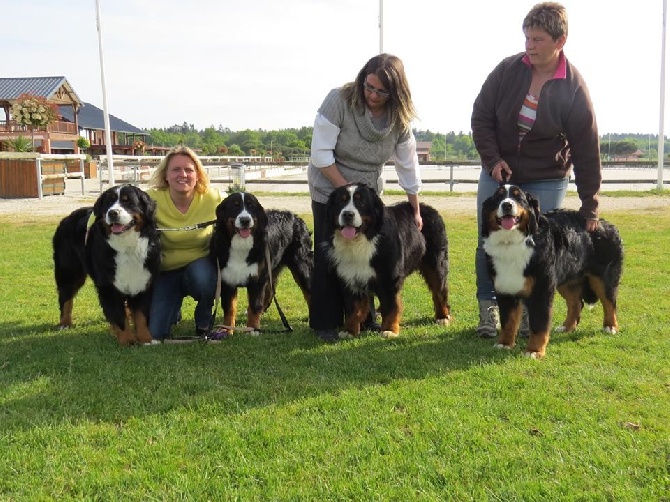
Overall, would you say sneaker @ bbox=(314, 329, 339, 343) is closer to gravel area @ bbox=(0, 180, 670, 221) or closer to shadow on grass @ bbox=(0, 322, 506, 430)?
shadow on grass @ bbox=(0, 322, 506, 430)

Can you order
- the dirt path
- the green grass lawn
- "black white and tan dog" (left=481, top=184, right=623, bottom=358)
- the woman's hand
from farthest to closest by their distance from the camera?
the dirt path → the woman's hand → "black white and tan dog" (left=481, top=184, right=623, bottom=358) → the green grass lawn

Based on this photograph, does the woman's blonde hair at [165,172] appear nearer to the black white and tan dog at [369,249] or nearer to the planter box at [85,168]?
the black white and tan dog at [369,249]

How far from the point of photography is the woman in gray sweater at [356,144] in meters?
4.61

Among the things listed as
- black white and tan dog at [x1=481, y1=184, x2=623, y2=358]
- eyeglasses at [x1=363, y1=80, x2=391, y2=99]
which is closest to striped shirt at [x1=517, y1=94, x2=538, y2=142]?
black white and tan dog at [x1=481, y1=184, x2=623, y2=358]

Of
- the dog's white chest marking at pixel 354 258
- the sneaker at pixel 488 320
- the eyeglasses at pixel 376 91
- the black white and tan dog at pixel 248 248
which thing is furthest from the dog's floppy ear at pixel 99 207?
the sneaker at pixel 488 320

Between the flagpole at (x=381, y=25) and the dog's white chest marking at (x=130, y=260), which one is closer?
the dog's white chest marking at (x=130, y=260)

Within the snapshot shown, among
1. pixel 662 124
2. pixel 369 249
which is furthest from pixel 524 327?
pixel 662 124

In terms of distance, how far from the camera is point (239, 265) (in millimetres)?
5113

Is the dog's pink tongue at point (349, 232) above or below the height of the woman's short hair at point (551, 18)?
below

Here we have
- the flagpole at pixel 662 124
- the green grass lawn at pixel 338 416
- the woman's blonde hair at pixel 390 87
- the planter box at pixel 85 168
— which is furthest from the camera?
the planter box at pixel 85 168

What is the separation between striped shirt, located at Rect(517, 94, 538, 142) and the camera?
4.60 m

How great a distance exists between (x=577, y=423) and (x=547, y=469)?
22.7 inches

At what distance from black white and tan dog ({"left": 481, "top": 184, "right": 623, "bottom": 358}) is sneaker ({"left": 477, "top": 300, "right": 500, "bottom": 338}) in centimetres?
30

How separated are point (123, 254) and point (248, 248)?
983 millimetres
